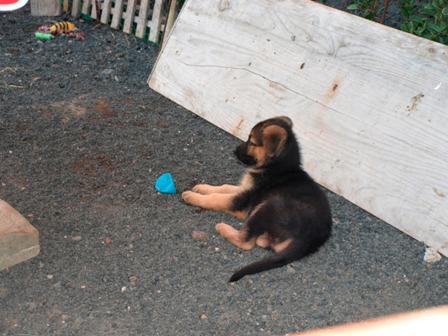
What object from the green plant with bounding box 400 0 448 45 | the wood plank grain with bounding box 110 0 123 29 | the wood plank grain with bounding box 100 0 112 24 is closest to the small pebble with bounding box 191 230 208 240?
the green plant with bounding box 400 0 448 45

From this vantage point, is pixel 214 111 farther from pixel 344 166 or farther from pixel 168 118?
pixel 344 166

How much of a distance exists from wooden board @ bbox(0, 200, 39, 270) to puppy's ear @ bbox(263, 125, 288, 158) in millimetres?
1482

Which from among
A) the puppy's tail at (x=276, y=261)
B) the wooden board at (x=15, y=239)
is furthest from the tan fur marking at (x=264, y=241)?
the wooden board at (x=15, y=239)

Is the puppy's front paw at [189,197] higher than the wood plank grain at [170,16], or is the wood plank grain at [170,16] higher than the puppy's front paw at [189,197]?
the wood plank grain at [170,16]

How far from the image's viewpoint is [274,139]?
382 cm

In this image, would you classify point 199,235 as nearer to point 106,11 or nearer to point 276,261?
point 276,261

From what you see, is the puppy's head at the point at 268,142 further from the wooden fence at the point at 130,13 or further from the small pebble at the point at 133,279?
the wooden fence at the point at 130,13

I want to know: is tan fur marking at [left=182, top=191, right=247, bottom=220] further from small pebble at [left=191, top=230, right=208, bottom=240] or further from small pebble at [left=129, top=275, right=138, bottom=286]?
small pebble at [left=129, top=275, right=138, bottom=286]

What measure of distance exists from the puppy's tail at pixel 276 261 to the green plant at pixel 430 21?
8.43 ft

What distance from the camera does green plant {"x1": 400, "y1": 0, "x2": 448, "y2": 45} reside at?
513cm

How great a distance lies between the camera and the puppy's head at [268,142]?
3818 millimetres

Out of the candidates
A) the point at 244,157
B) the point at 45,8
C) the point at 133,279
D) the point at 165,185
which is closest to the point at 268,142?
the point at 244,157

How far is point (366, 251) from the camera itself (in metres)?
3.97

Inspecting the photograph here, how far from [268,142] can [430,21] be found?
240 centimetres
